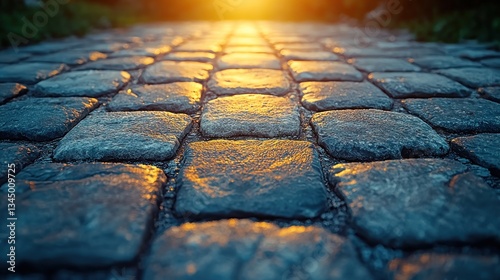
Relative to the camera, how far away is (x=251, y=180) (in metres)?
0.87

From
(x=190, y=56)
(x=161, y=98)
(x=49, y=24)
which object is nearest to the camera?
(x=161, y=98)

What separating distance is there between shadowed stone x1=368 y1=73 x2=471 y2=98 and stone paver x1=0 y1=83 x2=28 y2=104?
79.0 inches

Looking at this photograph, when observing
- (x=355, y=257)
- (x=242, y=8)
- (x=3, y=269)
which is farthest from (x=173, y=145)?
(x=242, y=8)

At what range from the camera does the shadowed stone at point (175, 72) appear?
1901 mm

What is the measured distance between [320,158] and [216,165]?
1.18ft

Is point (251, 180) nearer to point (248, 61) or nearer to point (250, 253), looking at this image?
point (250, 253)

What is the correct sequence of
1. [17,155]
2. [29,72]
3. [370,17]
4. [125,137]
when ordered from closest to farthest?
[17,155]
[125,137]
[29,72]
[370,17]

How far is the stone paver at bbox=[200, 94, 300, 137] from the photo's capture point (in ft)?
3.91

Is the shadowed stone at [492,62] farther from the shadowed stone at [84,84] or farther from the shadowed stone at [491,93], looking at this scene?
the shadowed stone at [84,84]

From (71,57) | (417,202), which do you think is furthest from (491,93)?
(71,57)

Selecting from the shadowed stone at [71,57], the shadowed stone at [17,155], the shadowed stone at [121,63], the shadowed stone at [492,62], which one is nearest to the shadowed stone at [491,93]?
the shadowed stone at [492,62]

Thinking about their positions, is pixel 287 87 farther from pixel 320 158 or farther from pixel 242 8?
pixel 242 8

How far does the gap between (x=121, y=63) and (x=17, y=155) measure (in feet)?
4.89

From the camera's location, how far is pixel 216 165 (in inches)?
37.2
